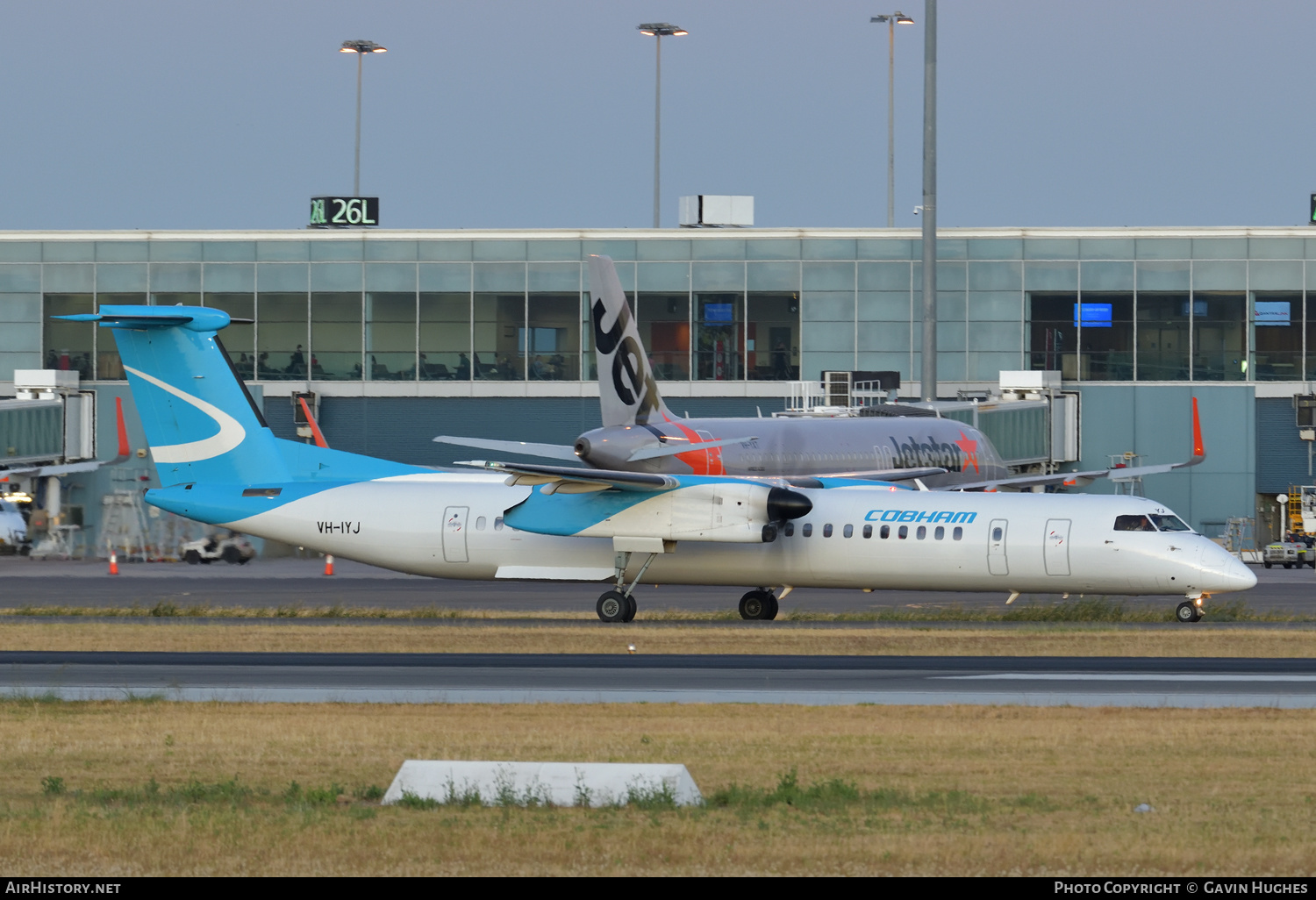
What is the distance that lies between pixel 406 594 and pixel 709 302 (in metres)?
28.7

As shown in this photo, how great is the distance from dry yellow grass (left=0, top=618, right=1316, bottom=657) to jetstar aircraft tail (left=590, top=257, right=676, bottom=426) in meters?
9.22

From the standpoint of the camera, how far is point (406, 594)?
41.2 meters

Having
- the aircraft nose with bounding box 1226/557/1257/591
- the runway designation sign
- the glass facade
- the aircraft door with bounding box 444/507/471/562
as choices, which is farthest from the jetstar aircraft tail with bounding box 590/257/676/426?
the runway designation sign

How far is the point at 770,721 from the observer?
17.6 m

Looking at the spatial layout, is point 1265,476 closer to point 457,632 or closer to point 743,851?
point 457,632

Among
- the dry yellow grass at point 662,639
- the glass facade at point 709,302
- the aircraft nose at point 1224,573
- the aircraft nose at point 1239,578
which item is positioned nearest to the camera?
the dry yellow grass at point 662,639

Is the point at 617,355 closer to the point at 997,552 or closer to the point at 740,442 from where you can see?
the point at 740,442

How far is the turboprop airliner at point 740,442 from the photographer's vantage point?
38.8m

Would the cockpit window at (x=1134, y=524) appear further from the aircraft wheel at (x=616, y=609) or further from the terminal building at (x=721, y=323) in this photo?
the terminal building at (x=721, y=323)

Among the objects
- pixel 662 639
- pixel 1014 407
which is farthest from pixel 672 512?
pixel 1014 407

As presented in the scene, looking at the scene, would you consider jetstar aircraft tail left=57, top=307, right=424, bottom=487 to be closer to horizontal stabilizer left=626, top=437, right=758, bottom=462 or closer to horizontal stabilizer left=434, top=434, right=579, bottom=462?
horizontal stabilizer left=434, top=434, right=579, bottom=462

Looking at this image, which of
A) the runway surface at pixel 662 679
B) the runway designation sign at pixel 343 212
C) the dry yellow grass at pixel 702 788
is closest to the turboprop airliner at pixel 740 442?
the runway surface at pixel 662 679

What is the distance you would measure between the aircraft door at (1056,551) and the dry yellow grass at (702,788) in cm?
1292

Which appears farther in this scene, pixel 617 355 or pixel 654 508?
pixel 617 355
